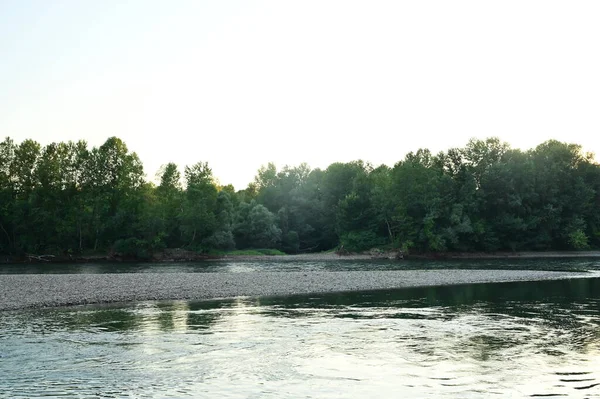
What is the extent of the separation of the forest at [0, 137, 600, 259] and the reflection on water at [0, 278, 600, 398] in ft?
261

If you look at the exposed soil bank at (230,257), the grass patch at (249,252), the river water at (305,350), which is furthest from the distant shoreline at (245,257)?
the river water at (305,350)

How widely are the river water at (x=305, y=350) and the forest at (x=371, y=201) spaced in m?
80.3

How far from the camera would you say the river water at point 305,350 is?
15.4 metres

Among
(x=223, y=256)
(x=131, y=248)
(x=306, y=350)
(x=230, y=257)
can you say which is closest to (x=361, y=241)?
(x=230, y=257)

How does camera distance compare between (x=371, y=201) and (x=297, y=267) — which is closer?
(x=297, y=267)

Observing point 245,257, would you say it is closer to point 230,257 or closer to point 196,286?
point 230,257

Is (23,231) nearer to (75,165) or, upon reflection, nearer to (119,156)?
(75,165)

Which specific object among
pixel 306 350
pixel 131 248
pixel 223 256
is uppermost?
pixel 131 248

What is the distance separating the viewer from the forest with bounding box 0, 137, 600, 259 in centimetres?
11125

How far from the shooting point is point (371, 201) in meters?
129

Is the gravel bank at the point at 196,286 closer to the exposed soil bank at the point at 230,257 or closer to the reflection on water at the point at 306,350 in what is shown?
the reflection on water at the point at 306,350

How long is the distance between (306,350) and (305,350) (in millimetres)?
39

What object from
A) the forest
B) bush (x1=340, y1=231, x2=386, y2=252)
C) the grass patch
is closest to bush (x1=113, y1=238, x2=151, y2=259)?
the forest

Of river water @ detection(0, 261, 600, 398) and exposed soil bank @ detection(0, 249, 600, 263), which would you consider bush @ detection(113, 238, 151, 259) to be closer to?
exposed soil bank @ detection(0, 249, 600, 263)
